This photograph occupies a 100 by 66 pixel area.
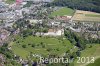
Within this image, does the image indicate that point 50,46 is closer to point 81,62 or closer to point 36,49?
point 36,49

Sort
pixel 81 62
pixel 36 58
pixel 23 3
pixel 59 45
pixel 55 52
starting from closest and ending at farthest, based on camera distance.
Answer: pixel 81 62, pixel 36 58, pixel 55 52, pixel 59 45, pixel 23 3

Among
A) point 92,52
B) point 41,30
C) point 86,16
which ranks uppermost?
point 92,52

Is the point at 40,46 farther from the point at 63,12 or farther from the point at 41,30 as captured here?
the point at 63,12

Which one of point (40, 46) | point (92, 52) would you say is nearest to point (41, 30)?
point (40, 46)

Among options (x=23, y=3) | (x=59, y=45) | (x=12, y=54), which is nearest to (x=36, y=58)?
(x=12, y=54)

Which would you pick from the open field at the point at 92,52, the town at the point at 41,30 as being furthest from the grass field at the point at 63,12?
the open field at the point at 92,52

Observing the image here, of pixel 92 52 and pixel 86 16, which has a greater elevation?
pixel 92 52

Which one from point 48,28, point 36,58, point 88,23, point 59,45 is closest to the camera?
point 36,58

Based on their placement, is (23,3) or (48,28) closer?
(48,28)
